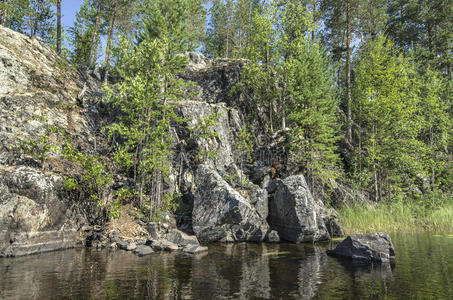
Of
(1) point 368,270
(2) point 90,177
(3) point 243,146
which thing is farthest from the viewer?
(3) point 243,146

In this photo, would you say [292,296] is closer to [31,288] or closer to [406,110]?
[31,288]

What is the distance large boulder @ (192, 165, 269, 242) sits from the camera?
567 inches

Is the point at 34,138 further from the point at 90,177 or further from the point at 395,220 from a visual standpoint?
the point at 395,220

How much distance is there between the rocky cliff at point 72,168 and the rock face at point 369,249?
4.02 m

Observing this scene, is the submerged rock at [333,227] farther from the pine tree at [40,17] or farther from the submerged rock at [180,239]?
the pine tree at [40,17]

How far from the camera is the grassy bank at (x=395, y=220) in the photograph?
16.2m

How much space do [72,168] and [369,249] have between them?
1469 centimetres

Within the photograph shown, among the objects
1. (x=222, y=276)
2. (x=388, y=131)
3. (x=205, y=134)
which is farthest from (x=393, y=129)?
(x=222, y=276)

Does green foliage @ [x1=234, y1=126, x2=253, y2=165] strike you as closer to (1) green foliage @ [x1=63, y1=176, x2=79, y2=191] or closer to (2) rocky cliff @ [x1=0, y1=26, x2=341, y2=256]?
(2) rocky cliff @ [x1=0, y1=26, x2=341, y2=256]

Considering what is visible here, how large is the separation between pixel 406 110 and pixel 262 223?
17.4 meters

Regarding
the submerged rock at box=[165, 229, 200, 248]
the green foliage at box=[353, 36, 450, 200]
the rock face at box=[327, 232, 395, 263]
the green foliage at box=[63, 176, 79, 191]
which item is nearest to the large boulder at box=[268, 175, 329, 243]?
the rock face at box=[327, 232, 395, 263]

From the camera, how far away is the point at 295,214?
1456 centimetres

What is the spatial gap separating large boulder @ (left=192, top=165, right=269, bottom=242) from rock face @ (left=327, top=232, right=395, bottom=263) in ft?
17.3

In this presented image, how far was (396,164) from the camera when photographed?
73.3ft
